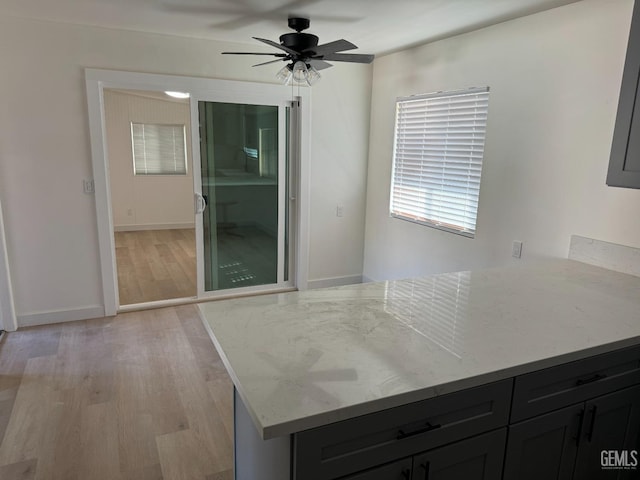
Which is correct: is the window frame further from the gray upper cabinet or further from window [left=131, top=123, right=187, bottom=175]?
the gray upper cabinet

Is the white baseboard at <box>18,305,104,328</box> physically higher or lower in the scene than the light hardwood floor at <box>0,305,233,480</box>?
higher

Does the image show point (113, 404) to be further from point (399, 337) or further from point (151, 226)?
point (151, 226)

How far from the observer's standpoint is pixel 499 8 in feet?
8.83

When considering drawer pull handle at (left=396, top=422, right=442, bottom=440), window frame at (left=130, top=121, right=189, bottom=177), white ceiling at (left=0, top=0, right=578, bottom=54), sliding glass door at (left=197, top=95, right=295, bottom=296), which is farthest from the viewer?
window frame at (left=130, top=121, right=189, bottom=177)

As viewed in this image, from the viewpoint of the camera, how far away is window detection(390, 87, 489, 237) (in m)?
3.36

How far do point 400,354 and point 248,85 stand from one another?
3.34m

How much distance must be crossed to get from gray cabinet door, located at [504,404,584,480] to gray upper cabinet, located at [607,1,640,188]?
40.5 inches

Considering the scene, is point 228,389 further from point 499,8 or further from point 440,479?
point 499,8

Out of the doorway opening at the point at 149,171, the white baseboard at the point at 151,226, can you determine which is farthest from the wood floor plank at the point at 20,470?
the white baseboard at the point at 151,226

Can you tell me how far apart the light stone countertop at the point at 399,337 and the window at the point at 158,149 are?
629cm

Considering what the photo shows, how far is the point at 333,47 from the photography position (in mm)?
2674

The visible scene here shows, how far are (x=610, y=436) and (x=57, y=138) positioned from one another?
13.3 feet

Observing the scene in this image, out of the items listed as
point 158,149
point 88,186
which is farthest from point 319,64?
point 158,149

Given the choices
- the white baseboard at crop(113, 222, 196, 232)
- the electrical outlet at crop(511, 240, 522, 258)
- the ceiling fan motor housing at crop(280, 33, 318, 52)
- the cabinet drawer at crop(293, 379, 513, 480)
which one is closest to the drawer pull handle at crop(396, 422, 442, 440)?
the cabinet drawer at crop(293, 379, 513, 480)
